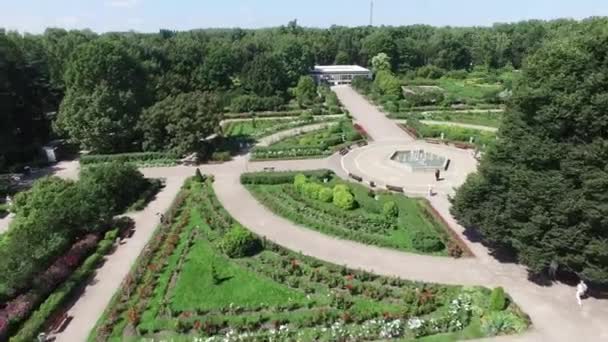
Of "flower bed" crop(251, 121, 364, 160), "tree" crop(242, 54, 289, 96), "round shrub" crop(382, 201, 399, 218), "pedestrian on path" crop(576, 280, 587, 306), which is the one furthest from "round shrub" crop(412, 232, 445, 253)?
"tree" crop(242, 54, 289, 96)

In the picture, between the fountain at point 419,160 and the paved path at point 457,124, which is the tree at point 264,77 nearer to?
the paved path at point 457,124

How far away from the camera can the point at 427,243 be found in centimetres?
2775

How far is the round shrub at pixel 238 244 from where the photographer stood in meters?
27.6

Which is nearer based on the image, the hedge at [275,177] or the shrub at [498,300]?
the shrub at [498,300]

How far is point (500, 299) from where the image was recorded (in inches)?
856

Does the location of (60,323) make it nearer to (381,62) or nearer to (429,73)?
(381,62)

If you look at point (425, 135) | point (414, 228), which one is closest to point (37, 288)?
point (414, 228)

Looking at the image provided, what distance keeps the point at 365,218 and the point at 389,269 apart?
249 inches

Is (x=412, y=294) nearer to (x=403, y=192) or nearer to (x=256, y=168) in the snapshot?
(x=403, y=192)

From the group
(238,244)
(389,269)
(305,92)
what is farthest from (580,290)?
(305,92)

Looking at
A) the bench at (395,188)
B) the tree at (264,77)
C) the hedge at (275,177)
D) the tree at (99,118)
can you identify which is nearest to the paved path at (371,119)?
the tree at (264,77)

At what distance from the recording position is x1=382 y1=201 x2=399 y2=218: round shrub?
106 ft

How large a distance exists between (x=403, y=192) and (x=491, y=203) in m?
12.6

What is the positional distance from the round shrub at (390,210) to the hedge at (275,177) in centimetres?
944
